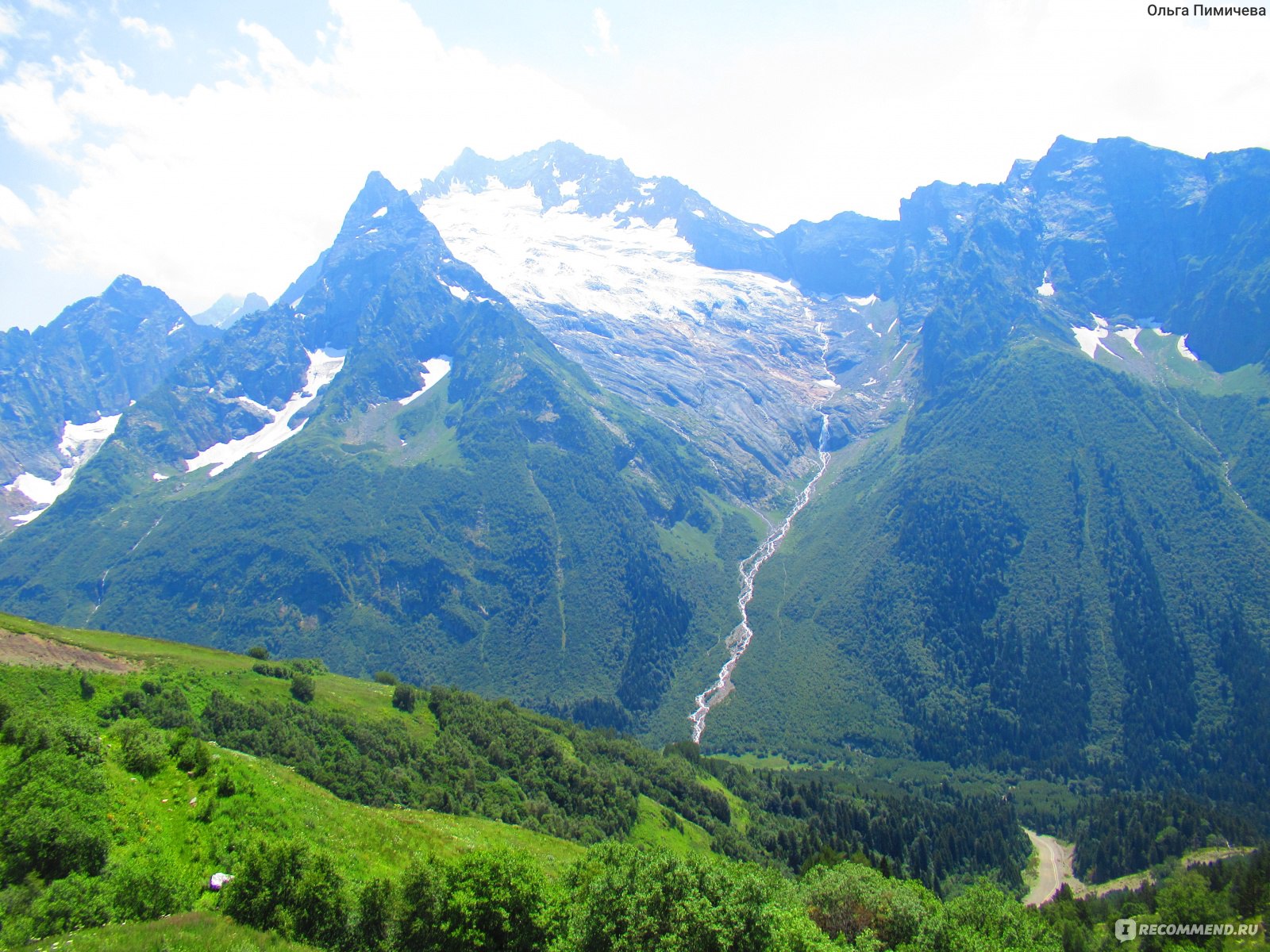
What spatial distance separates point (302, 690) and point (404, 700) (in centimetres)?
2199

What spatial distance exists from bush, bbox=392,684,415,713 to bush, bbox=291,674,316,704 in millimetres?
18422

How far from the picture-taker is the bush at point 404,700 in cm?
13400

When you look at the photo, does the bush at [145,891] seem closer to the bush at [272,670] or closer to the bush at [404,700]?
the bush at [272,670]

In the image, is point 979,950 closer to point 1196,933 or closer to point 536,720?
point 1196,933

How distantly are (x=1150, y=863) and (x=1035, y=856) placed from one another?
24.3 metres

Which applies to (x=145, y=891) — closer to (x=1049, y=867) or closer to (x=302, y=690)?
(x=302, y=690)

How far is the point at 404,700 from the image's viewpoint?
135 meters

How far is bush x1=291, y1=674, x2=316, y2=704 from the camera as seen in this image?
117438 millimetres

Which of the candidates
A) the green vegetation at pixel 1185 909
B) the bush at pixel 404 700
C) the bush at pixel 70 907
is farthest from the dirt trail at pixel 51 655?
the green vegetation at pixel 1185 909

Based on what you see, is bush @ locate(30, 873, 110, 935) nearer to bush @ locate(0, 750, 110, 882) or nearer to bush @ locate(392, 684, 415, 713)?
bush @ locate(0, 750, 110, 882)

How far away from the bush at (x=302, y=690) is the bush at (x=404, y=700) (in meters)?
18.4

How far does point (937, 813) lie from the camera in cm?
17525

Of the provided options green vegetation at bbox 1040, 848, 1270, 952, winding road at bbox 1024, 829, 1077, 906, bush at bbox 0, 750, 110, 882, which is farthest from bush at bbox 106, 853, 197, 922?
winding road at bbox 1024, 829, 1077, 906

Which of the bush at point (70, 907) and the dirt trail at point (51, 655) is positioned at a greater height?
the dirt trail at point (51, 655)
